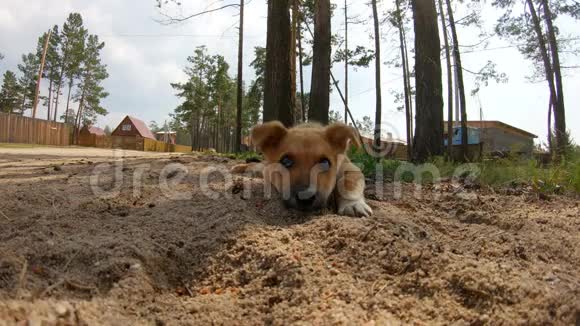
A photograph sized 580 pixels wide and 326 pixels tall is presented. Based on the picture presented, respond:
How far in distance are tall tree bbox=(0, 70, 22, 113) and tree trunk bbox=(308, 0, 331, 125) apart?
221 ft

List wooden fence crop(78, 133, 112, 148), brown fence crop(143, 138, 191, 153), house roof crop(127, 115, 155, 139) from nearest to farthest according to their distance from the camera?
wooden fence crop(78, 133, 112, 148), brown fence crop(143, 138, 191, 153), house roof crop(127, 115, 155, 139)

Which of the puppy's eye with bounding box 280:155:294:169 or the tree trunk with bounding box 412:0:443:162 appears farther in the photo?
the tree trunk with bounding box 412:0:443:162

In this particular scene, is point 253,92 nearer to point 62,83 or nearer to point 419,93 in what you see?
point 419,93

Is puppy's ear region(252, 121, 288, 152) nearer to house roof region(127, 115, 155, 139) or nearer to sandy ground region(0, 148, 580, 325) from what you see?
sandy ground region(0, 148, 580, 325)

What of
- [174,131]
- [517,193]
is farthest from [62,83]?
[517,193]

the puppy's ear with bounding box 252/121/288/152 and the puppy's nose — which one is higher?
the puppy's ear with bounding box 252/121/288/152

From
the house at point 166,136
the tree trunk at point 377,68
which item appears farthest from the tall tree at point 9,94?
the tree trunk at point 377,68

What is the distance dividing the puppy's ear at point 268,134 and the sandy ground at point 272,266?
37.8 inches

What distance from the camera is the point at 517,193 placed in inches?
218

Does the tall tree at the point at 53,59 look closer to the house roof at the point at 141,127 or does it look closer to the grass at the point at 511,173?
the house roof at the point at 141,127

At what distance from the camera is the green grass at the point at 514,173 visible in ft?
19.3

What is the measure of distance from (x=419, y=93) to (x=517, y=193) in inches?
210

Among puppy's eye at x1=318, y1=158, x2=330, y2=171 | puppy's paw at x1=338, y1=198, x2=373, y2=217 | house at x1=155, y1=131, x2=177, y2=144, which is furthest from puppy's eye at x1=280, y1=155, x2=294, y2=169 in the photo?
house at x1=155, y1=131, x2=177, y2=144

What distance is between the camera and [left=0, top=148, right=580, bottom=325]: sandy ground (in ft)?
5.58
